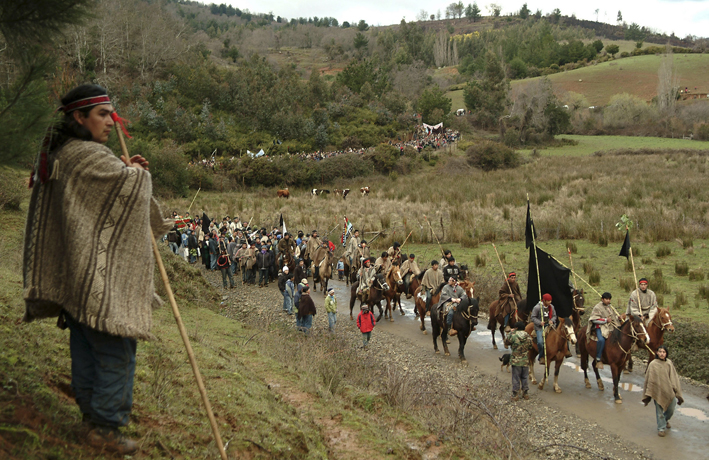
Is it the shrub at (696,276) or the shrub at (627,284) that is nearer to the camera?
the shrub at (627,284)

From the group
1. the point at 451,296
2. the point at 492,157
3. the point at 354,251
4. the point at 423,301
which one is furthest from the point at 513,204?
the point at 451,296

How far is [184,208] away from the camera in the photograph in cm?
3403

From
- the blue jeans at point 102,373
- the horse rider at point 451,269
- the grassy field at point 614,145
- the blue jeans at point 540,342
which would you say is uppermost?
the blue jeans at point 102,373

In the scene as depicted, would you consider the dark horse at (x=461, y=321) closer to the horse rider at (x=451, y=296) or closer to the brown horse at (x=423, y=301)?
the horse rider at (x=451, y=296)

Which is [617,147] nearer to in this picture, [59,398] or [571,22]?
[59,398]

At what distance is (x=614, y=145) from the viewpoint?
58938mm

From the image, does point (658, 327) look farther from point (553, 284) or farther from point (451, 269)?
point (451, 269)

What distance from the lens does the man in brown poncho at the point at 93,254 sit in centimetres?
312

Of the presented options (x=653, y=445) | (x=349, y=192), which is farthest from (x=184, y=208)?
(x=653, y=445)

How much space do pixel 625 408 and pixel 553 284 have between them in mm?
2727

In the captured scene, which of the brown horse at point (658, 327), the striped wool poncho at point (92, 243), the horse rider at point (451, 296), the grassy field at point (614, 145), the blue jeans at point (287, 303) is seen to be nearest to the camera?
the striped wool poncho at point (92, 243)

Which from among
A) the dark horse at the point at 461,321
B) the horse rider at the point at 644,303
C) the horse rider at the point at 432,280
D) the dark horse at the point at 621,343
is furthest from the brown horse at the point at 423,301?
the dark horse at the point at 621,343

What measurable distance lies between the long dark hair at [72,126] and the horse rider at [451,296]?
33.4 feet

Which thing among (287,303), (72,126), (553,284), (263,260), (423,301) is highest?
(72,126)
